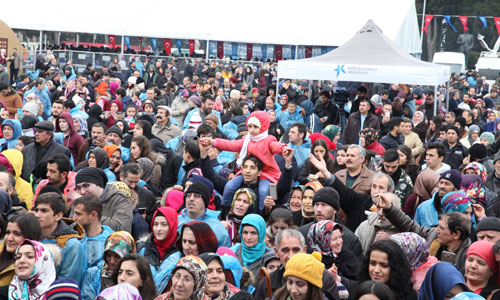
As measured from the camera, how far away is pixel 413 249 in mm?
4789

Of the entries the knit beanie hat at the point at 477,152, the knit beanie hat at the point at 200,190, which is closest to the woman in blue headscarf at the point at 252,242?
the knit beanie hat at the point at 200,190

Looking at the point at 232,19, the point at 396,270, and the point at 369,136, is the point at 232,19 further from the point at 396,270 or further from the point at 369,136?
the point at 396,270

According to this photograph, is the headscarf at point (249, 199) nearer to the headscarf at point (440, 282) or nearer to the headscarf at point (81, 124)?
the headscarf at point (440, 282)

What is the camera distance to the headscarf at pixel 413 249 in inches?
188

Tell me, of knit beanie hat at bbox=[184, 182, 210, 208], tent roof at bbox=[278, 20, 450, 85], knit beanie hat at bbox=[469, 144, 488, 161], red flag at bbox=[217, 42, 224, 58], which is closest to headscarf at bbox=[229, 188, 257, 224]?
knit beanie hat at bbox=[184, 182, 210, 208]

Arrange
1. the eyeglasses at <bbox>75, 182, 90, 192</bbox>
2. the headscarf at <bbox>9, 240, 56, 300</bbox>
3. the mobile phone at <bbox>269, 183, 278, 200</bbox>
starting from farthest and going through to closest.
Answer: the mobile phone at <bbox>269, 183, 278, 200</bbox> → the eyeglasses at <bbox>75, 182, 90, 192</bbox> → the headscarf at <bbox>9, 240, 56, 300</bbox>

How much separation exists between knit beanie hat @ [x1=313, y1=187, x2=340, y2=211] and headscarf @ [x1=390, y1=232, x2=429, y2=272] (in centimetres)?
100

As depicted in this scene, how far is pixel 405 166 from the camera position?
8.46 meters

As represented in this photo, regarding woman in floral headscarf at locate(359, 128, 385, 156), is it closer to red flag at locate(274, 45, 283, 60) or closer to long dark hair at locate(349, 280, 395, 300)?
long dark hair at locate(349, 280, 395, 300)

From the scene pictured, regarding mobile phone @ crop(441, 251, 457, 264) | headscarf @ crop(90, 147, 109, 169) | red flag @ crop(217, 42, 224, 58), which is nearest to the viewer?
mobile phone @ crop(441, 251, 457, 264)

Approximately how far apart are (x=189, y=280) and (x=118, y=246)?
0.97 m

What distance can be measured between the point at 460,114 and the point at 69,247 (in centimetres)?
1229

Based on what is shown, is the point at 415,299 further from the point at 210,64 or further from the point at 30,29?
the point at 30,29

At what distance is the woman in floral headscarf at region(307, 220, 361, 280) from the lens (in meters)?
5.13
